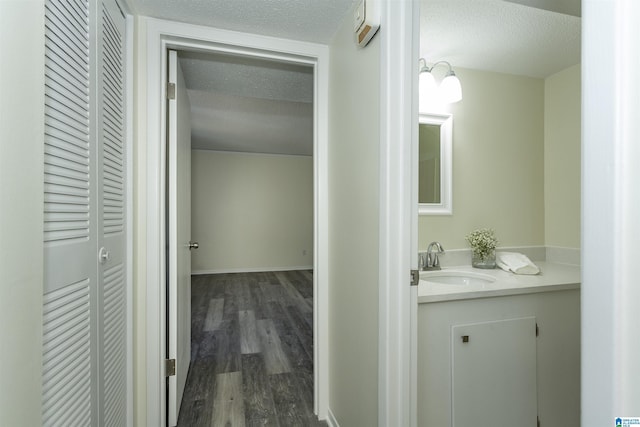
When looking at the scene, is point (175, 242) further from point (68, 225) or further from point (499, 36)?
point (499, 36)

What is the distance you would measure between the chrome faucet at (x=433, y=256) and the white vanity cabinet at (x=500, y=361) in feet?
1.54

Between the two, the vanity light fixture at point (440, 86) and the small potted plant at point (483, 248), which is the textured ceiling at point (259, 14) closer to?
the vanity light fixture at point (440, 86)

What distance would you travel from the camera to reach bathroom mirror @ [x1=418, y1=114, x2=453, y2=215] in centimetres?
191

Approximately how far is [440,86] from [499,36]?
0.37 m

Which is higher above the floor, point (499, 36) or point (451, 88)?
point (499, 36)

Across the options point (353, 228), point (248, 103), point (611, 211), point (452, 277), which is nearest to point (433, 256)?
point (452, 277)

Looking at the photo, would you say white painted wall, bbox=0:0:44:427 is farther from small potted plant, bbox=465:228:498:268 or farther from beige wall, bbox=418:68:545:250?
small potted plant, bbox=465:228:498:268

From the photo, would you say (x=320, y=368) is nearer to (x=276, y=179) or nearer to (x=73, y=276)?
(x=73, y=276)

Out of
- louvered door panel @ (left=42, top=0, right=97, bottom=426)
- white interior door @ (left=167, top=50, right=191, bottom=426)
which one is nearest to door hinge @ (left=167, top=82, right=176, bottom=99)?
white interior door @ (left=167, top=50, right=191, bottom=426)

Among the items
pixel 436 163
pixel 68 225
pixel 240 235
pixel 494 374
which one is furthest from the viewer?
pixel 240 235

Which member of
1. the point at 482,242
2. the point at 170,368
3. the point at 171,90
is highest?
the point at 171,90

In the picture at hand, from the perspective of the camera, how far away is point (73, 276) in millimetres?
860

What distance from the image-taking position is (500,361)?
4.35 feet

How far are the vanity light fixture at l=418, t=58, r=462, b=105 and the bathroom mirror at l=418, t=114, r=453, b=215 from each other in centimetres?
13
